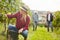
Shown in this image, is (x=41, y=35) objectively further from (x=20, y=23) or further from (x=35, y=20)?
(x=20, y=23)

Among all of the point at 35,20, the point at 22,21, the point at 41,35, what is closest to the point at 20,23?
the point at 22,21

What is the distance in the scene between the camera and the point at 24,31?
218 cm

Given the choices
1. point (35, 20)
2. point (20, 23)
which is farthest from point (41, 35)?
point (20, 23)

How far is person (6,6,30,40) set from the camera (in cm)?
217

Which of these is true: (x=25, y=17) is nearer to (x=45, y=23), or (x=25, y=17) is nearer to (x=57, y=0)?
(x=45, y=23)

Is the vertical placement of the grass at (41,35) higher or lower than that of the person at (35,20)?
lower

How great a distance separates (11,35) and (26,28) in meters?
0.20

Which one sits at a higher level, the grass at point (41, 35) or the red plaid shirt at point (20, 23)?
the red plaid shirt at point (20, 23)

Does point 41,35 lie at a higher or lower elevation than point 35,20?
lower

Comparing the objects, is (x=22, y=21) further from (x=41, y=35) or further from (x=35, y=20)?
(x=41, y=35)

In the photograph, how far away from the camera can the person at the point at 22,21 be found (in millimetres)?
2172

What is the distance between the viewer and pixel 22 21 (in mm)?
2178

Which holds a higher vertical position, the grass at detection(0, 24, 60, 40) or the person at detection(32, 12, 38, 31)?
the person at detection(32, 12, 38, 31)

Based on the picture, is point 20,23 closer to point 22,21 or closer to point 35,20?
point 22,21
